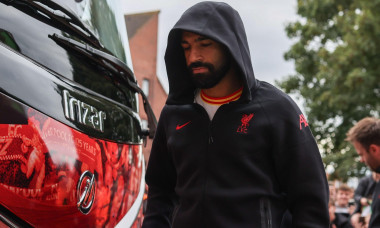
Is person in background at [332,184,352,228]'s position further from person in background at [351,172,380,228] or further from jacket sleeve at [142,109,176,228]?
jacket sleeve at [142,109,176,228]

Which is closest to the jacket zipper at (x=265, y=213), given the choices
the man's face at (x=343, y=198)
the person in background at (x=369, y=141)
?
the person in background at (x=369, y=141)

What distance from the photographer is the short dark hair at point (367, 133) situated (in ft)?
15.2

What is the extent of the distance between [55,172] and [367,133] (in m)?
3.58

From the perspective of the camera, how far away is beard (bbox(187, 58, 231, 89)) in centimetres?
209

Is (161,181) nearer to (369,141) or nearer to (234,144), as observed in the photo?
(234,144)

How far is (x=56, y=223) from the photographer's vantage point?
1.82 m

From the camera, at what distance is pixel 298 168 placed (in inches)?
76.4

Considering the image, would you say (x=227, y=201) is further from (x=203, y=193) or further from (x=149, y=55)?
(x=149, y=55)

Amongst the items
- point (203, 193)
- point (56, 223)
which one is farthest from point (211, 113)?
point (56, 223)

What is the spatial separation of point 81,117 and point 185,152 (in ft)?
1.50

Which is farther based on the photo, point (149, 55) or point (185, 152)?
point (149, 55)

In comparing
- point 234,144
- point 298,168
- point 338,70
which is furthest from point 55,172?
point 338,70

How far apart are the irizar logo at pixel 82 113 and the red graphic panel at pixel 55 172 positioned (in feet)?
0.20

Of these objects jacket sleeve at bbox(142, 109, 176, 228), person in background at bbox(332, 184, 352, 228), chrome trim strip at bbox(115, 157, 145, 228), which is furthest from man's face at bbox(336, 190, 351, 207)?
jacket sleeve at bbox(142, 109, 176, 228)
